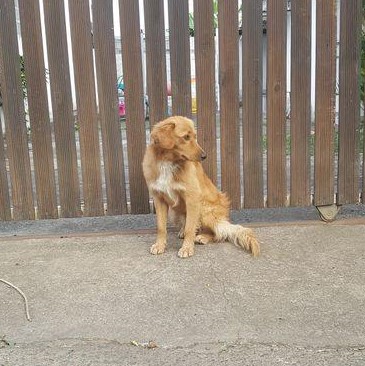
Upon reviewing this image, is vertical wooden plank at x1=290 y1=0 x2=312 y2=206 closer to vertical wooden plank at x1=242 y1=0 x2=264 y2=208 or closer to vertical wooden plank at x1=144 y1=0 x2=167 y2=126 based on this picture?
vertical wooden plank at x1=242 y1=0 x2=264 y2=208

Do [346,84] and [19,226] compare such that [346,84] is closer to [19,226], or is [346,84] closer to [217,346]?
[217,346]

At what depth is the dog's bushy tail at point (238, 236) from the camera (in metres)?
3.89

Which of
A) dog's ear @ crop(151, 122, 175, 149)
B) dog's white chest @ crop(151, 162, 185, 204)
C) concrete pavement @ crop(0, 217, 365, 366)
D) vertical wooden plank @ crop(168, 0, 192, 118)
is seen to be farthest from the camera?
vertical wooden plank @ crop(168, 0, 192, 118)

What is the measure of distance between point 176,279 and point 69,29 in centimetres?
222

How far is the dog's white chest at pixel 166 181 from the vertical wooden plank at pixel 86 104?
69cm

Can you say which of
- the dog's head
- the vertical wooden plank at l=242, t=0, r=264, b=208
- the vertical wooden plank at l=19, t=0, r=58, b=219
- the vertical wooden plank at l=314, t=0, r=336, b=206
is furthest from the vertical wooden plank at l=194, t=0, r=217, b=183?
the vertical wooden plank at l=19, t=0, r=58, b=219

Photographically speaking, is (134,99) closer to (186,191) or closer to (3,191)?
(186,191)

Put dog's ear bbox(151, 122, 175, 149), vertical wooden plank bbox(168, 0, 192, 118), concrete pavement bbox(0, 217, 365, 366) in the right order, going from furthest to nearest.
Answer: vertical wooden plank bbox(168, 0, 192, 118) → dog's ear bbox(151, 122, 175, 149) → concrete pavement bbox(0, 217, 365, 366)

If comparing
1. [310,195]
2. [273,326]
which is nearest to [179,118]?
[310,195]

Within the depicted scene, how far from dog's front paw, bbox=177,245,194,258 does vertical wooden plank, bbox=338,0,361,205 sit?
1.48 meters

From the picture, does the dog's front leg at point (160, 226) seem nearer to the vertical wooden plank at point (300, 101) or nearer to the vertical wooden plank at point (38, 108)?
the vertical wooden plank at point (38, 108)

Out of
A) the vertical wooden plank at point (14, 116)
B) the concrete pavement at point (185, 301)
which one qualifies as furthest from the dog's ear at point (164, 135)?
the vertical wooden plank at point (14, 116)

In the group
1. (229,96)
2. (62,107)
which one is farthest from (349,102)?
(62,107)

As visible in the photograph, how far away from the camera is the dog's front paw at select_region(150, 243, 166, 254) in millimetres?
3987
